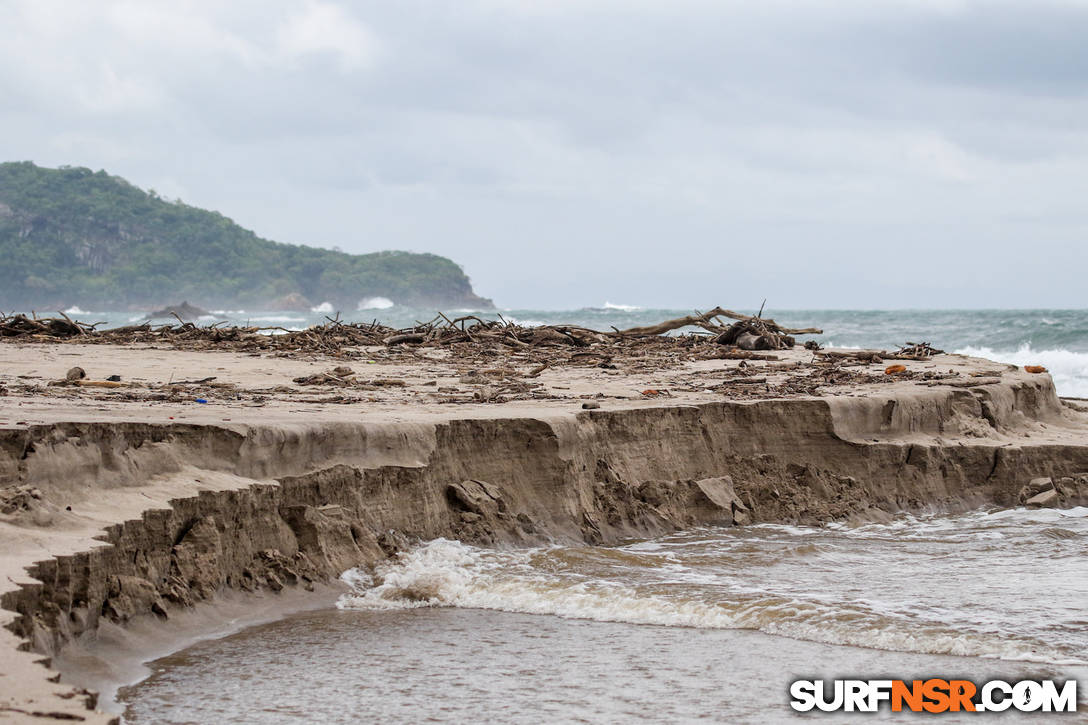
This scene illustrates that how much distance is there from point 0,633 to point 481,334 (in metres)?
10.5

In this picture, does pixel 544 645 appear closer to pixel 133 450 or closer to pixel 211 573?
pixel 211 573

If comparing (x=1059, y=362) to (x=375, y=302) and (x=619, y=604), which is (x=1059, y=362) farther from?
(x=375, y=302)

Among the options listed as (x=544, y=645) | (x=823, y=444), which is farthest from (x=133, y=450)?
(x=823, y=444)

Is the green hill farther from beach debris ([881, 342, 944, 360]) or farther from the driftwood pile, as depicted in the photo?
beach debris ([881, 342, 944, 360])

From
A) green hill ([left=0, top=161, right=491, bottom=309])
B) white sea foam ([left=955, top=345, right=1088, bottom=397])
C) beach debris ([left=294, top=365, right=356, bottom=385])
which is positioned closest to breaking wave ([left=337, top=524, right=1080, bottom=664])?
beach debris ([left=294, top=365, right=356, bottom=385])

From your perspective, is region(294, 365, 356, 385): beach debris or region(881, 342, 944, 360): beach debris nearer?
region(294, 365, 356, 385): beach debris

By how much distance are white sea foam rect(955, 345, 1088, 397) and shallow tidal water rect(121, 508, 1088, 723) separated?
37.7 feet

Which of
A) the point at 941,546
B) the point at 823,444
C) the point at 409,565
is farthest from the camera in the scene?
the point at 823,444

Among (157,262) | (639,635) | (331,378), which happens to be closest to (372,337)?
(331,378)

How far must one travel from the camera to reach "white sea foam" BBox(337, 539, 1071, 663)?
512 cm

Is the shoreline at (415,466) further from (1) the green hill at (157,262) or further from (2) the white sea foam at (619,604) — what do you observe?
(1) the green hill at (157,262)

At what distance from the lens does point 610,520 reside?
289 inches

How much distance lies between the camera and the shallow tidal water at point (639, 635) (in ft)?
13.9

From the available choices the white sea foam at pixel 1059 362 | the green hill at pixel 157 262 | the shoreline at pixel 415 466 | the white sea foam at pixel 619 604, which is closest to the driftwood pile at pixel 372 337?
the shoreline at pixel 415 466
